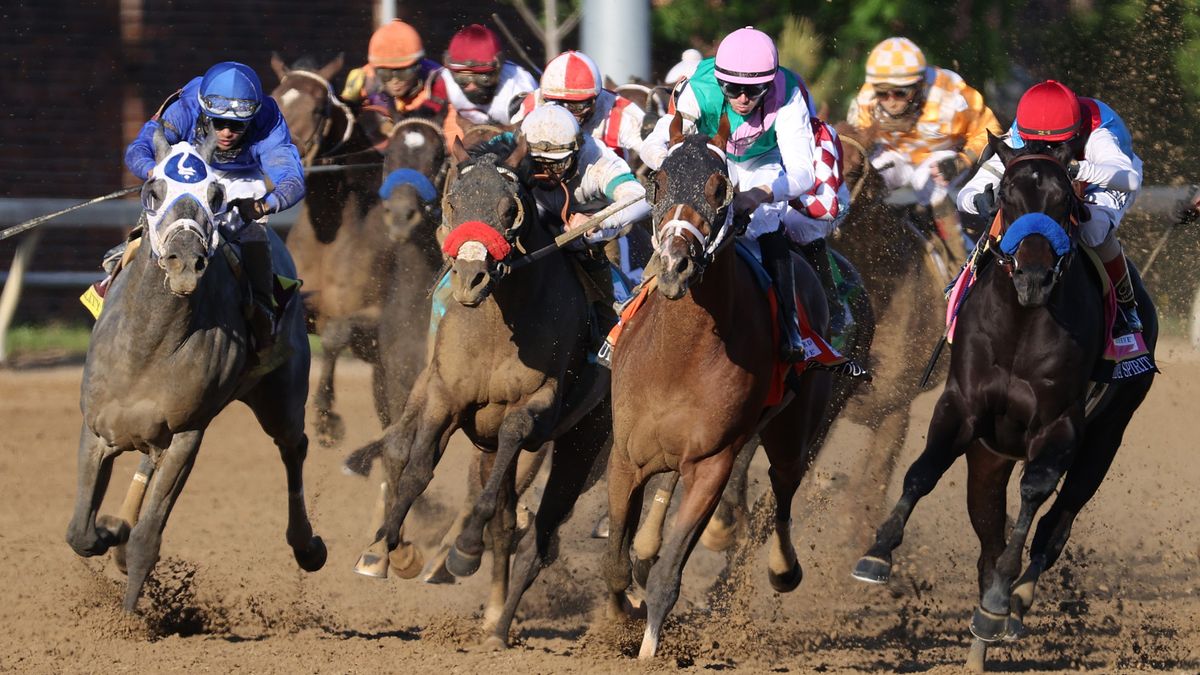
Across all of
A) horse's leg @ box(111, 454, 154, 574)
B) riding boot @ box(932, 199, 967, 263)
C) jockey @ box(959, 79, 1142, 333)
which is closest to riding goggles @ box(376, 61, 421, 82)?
riding boot @ box(932, 199, 967, 263)

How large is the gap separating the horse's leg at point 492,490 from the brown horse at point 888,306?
2814mm

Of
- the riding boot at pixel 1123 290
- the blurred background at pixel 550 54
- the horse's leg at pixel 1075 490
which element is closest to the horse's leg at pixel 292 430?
the horse's leg at pixel 1075 490

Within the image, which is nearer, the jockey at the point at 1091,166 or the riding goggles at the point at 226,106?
the jockey at the point at 1091,166

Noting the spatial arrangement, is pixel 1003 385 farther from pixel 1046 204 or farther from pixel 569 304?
pixel 569 304

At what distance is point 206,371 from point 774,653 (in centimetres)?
245

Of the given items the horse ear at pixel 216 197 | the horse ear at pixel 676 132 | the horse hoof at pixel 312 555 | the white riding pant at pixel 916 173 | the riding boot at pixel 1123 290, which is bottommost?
the horse hoof at pixel 312 555

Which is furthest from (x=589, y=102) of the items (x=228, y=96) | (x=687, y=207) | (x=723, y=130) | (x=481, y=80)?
(x=687, y=207)

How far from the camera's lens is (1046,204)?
667cm

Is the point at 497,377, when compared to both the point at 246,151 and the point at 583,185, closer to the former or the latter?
the point at 583,185

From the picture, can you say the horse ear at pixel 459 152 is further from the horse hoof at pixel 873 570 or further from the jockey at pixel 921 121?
the jockey at pixel 921 121

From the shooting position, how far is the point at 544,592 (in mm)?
8680

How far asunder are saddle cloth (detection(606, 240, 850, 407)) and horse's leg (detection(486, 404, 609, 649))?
0.59 metres

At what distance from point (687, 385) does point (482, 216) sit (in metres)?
0.97

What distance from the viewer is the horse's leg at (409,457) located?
704 cm
